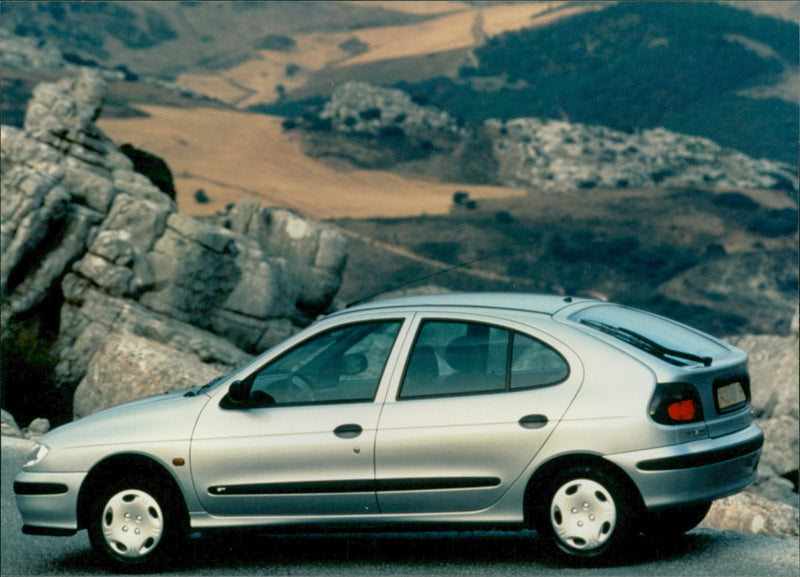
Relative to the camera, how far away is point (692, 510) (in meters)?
6.93

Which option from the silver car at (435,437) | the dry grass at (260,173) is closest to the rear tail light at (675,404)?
the silver car at (435,437)

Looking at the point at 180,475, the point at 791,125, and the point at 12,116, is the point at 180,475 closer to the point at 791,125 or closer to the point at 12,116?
the point at 12,116

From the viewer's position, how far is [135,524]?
22.3 feet

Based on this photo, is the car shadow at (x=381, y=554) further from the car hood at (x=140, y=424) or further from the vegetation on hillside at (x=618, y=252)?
the vegetation on hillside at (x=618, y=252)

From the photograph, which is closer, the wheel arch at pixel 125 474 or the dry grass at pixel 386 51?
the wheel arch at pixel 125 474

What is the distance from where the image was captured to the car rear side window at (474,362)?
20.8 feet

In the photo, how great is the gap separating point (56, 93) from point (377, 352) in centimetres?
2526

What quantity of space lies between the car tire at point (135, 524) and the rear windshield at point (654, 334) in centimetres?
250

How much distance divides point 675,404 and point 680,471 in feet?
1.10

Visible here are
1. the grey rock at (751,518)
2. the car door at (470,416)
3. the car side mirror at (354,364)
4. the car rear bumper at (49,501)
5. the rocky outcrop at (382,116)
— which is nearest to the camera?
the car door at (470,416)

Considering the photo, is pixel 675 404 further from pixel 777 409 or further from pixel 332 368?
pixel 777 409

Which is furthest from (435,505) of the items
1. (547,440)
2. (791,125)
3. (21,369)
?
(791,125)

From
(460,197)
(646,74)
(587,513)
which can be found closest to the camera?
(587,513)

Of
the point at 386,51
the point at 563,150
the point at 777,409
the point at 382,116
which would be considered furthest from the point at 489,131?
the point at 777,409
